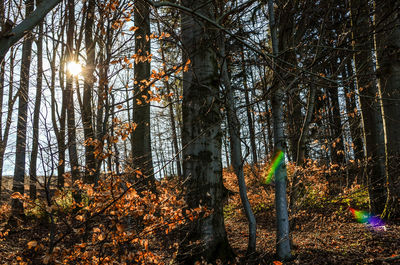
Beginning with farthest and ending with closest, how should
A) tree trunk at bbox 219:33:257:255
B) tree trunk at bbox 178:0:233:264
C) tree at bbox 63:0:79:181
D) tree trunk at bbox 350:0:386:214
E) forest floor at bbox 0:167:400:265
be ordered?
1. tree trunk at bbox 350:0:386:214
2. tree trunk at bbox 219:33:257:255
3. forest floor at bbox 0:167:400:265
4. tree trunk at bbox 178:0:233:264
5. tree at bbox 63:0:79:181

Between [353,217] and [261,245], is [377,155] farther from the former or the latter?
[261,245]

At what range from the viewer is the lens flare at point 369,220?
483cm

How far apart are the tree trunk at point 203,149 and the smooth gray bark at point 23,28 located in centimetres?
191

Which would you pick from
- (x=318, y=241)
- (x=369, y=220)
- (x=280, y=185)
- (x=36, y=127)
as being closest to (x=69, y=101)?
(x=36, y=127)

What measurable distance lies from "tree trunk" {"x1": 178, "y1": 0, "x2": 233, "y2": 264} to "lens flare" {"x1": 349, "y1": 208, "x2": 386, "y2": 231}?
3.23 meters

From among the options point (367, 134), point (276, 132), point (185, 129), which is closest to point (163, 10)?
point (185, 129)

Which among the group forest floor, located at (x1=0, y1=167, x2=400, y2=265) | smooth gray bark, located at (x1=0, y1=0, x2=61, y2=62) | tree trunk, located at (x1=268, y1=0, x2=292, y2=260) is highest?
smooth gray bark, located at (x1=0, y1=0, x2=61, y2=62)

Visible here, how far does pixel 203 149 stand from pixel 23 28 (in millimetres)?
2505

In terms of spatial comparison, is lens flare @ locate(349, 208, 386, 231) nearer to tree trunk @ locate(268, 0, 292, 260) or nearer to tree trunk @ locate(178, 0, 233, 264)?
tree trunk @ locate(268, 0, 292, 260)

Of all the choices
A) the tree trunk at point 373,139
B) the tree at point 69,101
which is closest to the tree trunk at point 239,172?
the tree at point 69,101

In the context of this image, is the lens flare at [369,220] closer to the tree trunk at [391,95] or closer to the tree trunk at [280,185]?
the tree trunk at [391,95]

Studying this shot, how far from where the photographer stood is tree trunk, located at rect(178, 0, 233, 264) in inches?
138

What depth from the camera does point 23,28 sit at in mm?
1741

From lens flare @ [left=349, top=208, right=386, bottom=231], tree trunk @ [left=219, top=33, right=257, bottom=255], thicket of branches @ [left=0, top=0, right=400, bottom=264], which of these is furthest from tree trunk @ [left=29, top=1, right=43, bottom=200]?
lens flare @ [left=349, top=208, right=386, bottom=231]
